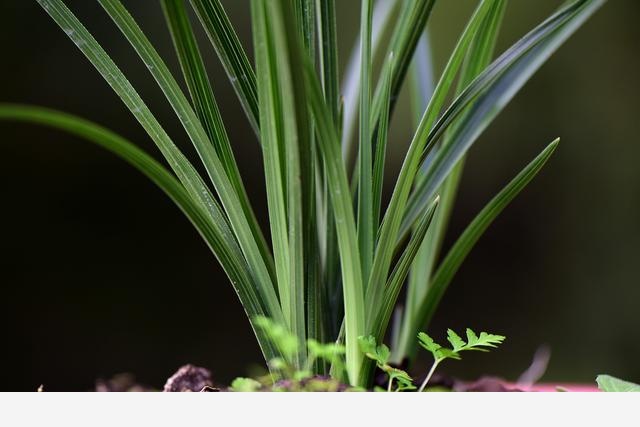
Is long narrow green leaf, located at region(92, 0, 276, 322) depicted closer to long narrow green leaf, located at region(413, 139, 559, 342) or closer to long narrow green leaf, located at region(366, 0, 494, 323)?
long narrow green leaf, located at region(366, 0, 494, 323)

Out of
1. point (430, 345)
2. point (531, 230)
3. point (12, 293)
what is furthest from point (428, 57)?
point (12, 293)

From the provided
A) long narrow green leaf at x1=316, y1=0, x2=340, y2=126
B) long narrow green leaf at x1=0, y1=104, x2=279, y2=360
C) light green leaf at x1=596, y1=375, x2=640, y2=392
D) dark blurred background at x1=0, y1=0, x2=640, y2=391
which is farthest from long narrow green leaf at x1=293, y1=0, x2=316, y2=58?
dark blurred background at x1=0, y1=0, x2=640, y2=391

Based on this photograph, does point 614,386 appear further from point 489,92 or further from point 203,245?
point 203,245

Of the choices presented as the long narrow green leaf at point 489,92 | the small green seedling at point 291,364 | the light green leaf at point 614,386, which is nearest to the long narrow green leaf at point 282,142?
the small green seedling at point 291,364

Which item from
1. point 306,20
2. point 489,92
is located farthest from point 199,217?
point 489,92

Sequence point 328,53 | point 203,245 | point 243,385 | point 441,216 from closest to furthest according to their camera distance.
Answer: point 243,385 < point 328,53 < point 441,216 < point 203,245
